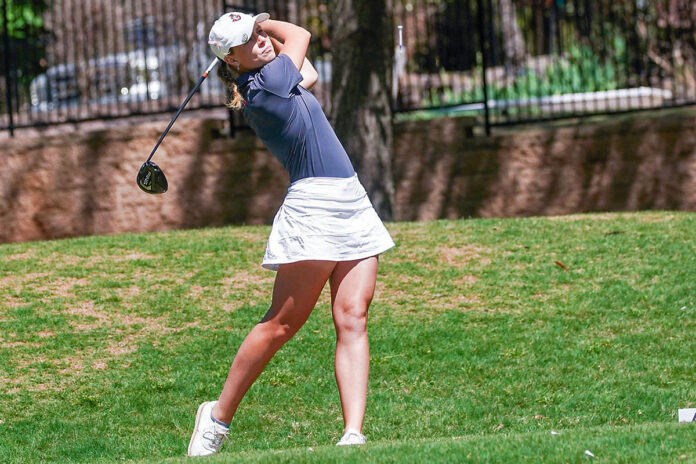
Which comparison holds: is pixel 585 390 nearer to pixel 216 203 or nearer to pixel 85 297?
pixel 85 297

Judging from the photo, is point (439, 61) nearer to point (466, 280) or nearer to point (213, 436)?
point (466, 280)

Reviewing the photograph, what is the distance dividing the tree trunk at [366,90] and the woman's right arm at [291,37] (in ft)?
15.8

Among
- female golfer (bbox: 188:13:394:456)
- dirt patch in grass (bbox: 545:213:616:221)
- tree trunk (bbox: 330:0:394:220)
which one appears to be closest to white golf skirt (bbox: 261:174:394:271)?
female golfer (bbox: 188:13:394:456)

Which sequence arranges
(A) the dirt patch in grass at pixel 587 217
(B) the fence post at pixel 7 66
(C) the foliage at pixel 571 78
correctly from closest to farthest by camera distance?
(A) the dirt patch in grass at pixel 587 217, (C) the foliage at pixel 571 78, (B) the fence post at pixel 7 66

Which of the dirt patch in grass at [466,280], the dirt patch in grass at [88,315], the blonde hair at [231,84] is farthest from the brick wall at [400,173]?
the blonde hair at [231,84]

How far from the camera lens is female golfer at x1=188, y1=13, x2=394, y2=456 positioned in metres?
4.74

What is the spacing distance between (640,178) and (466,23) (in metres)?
2.15

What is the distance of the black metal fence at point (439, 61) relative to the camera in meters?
11.1

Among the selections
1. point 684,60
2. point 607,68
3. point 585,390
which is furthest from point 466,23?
point 585,390

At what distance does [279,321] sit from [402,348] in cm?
211

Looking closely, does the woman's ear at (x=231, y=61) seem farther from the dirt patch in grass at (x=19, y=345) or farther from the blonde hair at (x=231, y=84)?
the dirt patch in grass at (x=19, y=345)

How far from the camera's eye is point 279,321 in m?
4.85

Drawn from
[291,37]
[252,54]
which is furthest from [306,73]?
[252,54]

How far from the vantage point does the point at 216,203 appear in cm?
1096
